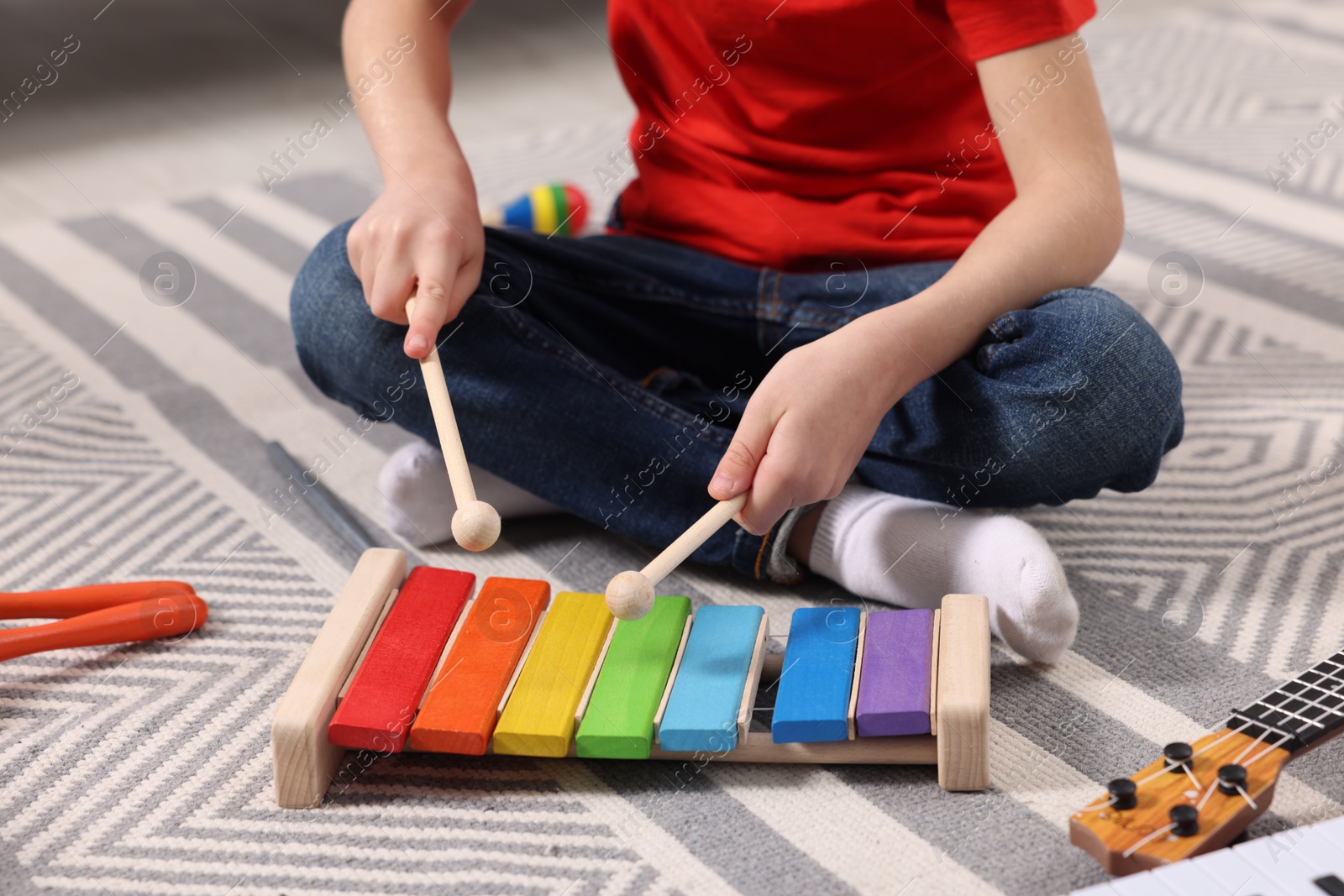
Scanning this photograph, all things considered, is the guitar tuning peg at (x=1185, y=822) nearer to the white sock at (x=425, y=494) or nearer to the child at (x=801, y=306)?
the child at (x=801, y=306)

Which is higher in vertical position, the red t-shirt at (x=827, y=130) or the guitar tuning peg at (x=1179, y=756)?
the red t-shirt at (x=827, y=130)

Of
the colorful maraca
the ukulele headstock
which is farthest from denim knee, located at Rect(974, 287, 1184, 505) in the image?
the colorful maraca

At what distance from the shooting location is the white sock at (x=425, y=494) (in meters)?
0.87

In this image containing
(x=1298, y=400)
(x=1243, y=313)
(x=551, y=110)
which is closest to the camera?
(x=1298, y=400)

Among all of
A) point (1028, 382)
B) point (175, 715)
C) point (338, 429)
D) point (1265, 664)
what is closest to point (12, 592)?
point (175, 715)

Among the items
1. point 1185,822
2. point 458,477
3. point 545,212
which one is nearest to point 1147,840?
point 1185,822

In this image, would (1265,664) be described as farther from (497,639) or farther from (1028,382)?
(497,639)

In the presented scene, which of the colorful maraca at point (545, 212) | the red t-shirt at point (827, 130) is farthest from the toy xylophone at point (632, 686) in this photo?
the colorful maraca at point (545, 212)

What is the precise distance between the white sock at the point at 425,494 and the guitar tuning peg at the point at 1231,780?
491mm

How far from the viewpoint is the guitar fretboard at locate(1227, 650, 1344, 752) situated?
1.85 ft

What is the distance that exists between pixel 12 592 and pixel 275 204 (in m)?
0.86

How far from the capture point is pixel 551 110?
196 cm

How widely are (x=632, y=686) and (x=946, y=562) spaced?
0.22 metres

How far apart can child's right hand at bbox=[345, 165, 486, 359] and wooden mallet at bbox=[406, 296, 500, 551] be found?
0.5 inches
